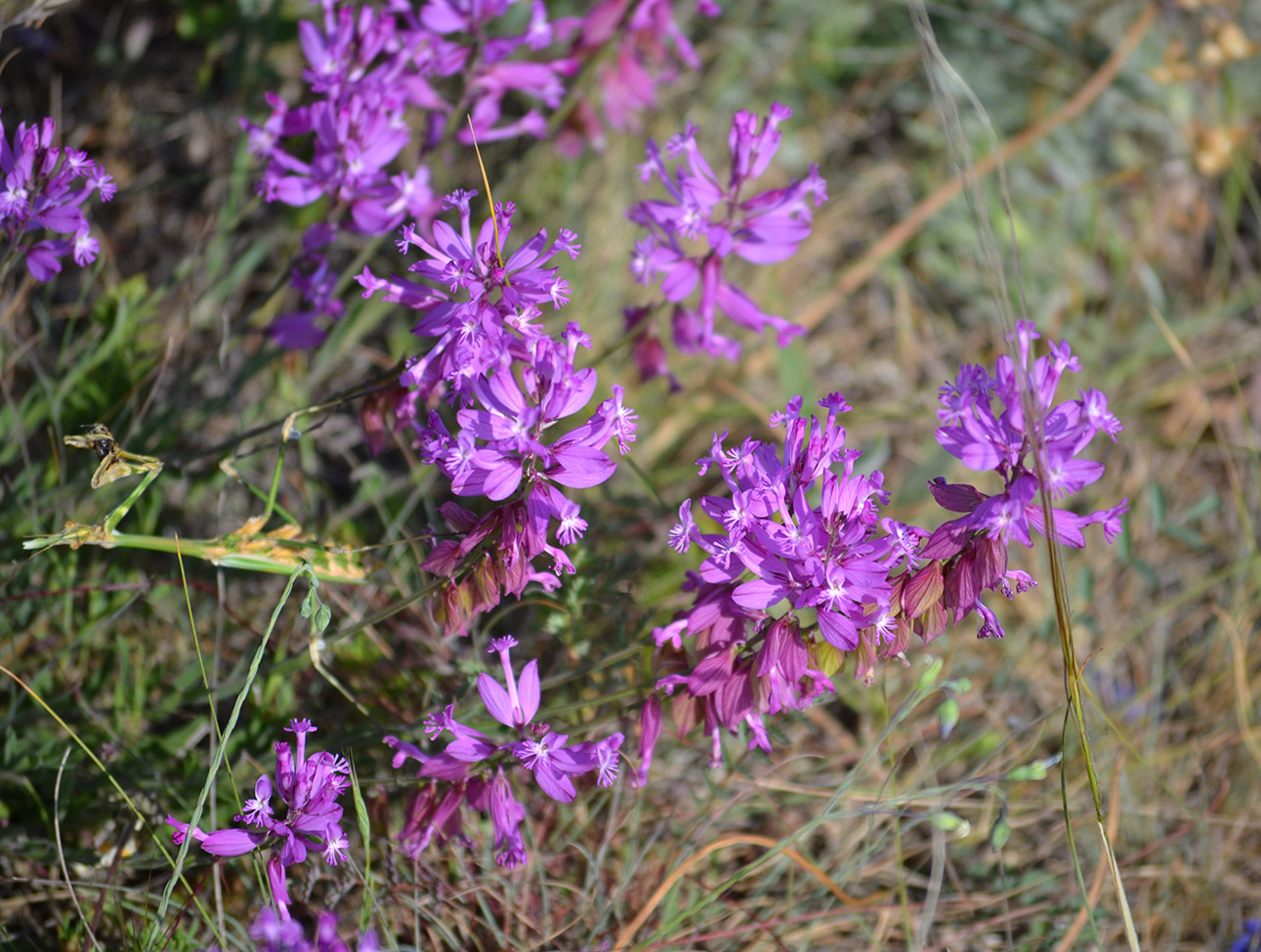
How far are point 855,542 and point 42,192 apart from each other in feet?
5.71

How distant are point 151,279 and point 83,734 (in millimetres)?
1721

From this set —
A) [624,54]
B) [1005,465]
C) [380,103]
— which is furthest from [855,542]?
[624,54]

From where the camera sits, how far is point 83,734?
2.19 meters

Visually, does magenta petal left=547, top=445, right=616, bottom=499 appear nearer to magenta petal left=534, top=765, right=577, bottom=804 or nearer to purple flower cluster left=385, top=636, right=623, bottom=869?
purple flower cluster left=385, top=636, right=623, bottom=869

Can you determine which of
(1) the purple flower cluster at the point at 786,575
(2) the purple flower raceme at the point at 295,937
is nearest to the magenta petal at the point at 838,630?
(1) the purple flower cluster at the point at 786,575

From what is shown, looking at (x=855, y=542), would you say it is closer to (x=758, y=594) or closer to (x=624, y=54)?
(x=758, y=594)

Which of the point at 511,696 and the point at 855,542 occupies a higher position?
the point at 855,542

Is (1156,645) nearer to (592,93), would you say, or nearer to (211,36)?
(592,93)

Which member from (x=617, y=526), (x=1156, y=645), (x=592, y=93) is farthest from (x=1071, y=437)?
(x=592, y=93)

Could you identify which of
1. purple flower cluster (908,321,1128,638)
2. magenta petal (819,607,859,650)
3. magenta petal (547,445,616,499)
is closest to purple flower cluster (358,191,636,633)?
magenta petal (547,445,616,499)

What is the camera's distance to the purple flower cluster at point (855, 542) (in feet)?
5.16

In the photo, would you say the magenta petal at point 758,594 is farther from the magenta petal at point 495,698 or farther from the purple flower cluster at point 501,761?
the magenta petal at point 495,698

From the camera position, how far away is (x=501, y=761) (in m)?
1.84

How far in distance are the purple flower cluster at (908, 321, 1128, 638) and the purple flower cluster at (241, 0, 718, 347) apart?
1.35 metres
